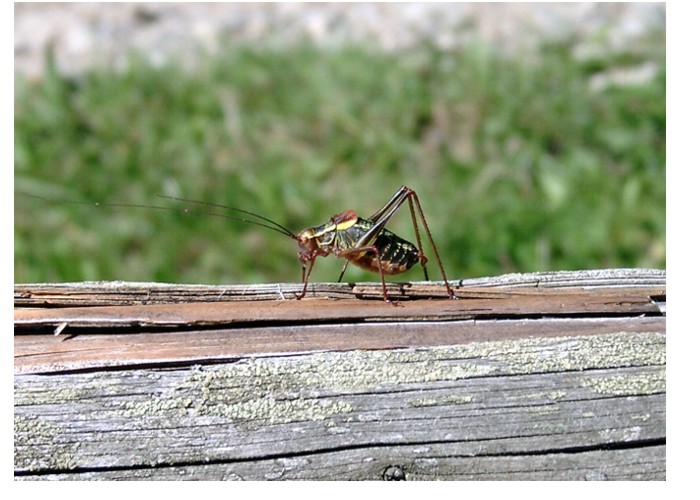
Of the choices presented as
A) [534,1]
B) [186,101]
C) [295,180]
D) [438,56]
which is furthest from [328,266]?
[534,1]

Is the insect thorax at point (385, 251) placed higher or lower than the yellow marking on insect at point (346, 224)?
lower

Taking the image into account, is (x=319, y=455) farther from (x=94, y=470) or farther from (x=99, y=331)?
(x=99, y=331)

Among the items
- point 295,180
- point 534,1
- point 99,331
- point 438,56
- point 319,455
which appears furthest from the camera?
point 534,1

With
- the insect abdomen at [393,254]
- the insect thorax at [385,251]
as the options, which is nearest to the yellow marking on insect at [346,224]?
the insect thorax at [385,251]

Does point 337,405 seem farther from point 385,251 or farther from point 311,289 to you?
point 385,251

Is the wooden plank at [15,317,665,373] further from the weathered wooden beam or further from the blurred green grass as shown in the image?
the blurred green grass

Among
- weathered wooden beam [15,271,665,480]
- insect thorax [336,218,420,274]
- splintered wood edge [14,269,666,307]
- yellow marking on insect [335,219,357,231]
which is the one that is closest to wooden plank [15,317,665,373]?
weathered wooden beam [15,271,665,480]

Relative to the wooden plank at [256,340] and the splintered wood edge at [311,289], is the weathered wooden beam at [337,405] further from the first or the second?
the splintered wood edge at [311,289]

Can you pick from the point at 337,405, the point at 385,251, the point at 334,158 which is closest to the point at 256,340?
the point at 337,405
